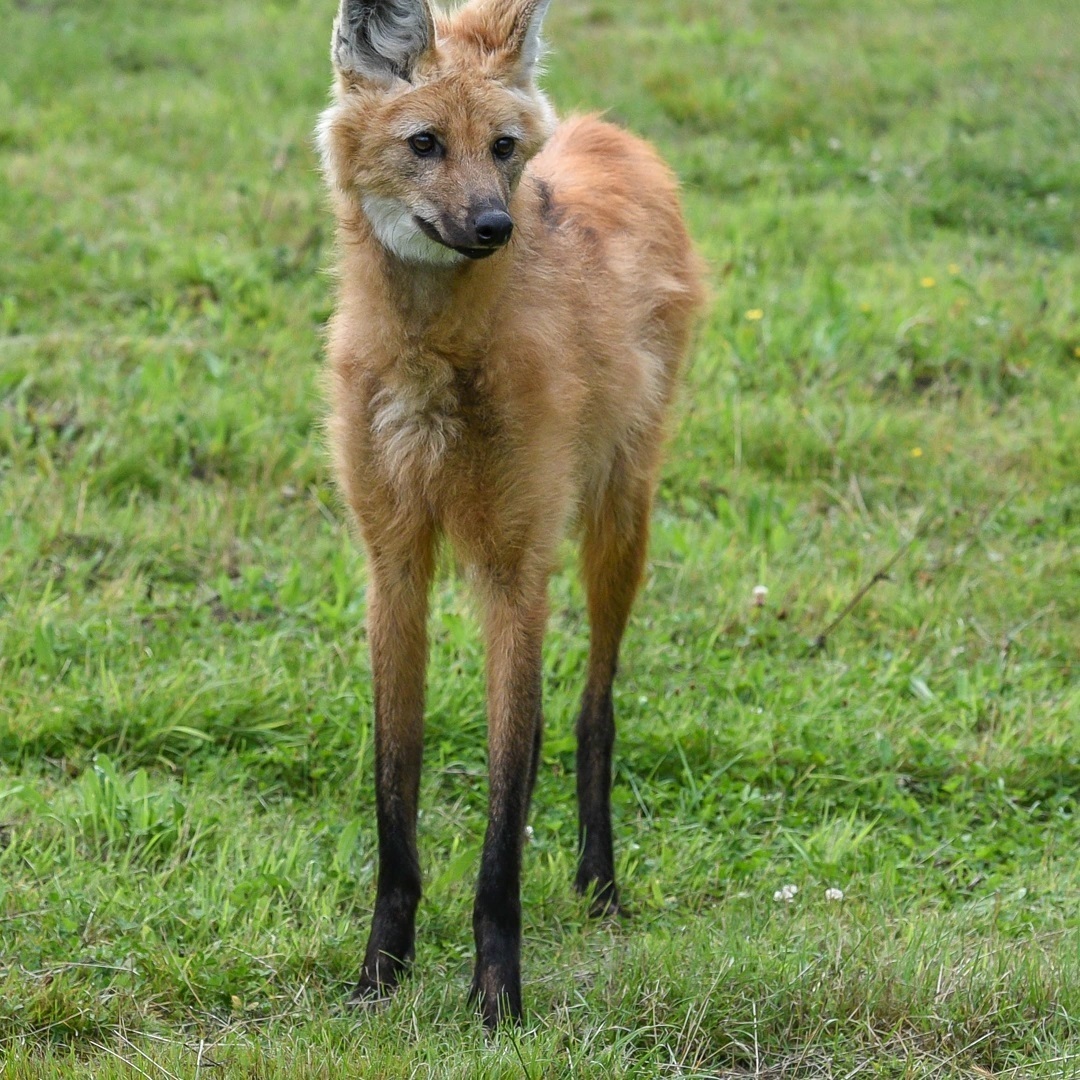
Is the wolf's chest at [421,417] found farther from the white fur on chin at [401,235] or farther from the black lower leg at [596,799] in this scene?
the black lower leg at [596,799]

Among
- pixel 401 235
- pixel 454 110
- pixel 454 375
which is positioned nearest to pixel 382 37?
pixel 454 110

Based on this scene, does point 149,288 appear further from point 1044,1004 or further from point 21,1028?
point 1044,1004

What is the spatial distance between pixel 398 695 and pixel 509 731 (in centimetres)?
30

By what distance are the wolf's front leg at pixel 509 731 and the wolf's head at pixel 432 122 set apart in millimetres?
776

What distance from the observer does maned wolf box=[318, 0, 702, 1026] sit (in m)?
2.84

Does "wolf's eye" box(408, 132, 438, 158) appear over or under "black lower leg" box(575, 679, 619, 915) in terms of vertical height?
over

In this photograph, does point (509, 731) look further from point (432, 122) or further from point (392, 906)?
point (432, 122)

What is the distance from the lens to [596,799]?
359cm

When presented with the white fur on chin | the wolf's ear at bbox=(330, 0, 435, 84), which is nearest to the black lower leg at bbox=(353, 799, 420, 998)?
the white fur on chin

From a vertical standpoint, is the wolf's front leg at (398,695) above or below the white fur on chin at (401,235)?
below

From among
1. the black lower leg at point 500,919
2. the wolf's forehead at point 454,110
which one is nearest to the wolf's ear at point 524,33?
the wolf's forehead at point 454,110

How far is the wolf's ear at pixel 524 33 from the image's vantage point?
2.96 m

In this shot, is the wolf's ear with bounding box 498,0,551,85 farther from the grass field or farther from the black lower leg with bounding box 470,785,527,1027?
the black lower leg with bounding box 470,785,527,1027

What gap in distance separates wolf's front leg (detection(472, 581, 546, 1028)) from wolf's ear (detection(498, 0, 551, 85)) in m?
1.11
